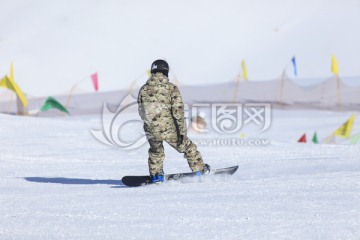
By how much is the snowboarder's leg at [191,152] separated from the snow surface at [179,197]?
0.17 metres

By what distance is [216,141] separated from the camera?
1516 centimetres

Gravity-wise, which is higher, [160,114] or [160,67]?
[160,67]

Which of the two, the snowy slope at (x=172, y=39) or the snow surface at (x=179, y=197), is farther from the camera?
the snowy slope at (x=172, y=39)

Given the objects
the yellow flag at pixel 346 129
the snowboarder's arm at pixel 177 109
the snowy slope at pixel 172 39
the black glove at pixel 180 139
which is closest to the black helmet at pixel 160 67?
the snowboarder's arm at pixel 177 109

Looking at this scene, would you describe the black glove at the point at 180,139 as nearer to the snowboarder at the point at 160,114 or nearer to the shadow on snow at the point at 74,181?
the snowboarder at the point at 160,114

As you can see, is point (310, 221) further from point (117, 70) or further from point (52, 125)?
point (117, 70)

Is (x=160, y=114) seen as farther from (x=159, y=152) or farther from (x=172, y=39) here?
(x=172, y=39)

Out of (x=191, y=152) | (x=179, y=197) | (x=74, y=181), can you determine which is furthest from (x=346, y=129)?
(x=179, y=197)

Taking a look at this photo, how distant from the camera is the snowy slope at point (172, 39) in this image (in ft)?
148

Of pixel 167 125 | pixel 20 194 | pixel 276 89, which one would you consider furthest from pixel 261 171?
pixel 276 89

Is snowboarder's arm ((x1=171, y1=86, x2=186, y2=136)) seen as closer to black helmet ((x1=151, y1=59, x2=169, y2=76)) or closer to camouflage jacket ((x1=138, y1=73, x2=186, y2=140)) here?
camouflage jacket ((x1=138, y1=73, x2=186, y2=140))

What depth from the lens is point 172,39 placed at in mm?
51406

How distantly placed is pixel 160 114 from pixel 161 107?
0.08 metres

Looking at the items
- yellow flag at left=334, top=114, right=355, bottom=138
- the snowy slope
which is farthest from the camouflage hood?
the snowy slope
